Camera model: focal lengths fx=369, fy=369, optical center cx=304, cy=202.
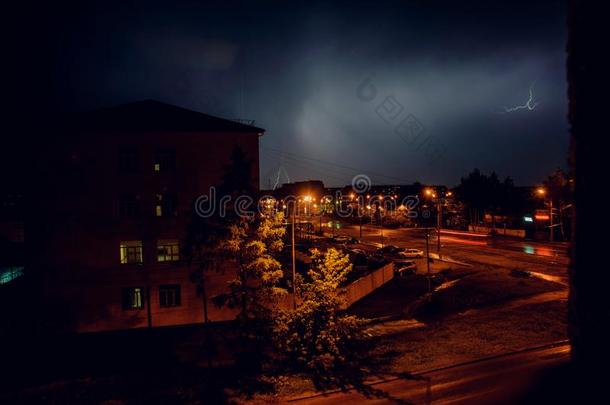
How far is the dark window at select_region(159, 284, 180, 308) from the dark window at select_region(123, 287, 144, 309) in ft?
4.16

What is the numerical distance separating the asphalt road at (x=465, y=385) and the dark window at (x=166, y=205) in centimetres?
1582

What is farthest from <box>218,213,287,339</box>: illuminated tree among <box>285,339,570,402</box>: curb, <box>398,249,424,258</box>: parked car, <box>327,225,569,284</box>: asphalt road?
<box>398,249,424,258</box>: parked car

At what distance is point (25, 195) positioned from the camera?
2331cm

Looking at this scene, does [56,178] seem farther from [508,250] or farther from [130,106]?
[508,250]

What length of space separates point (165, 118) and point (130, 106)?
11.0 feet

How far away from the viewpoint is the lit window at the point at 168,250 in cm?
2455

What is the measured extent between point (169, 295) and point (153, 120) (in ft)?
38.4

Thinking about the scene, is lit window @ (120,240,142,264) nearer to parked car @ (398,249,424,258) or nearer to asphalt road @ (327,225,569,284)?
parked car @ (398,249,424,258)

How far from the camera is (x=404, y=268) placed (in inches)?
1407

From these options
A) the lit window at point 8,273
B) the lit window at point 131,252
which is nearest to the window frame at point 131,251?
the lit window at point 131,252

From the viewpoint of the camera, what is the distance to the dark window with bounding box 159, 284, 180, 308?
24.6 m

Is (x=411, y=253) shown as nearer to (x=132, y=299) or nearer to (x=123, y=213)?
(x=132, y=299)

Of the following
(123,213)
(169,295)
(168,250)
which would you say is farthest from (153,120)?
(169,295)

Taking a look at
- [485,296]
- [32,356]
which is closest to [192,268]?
[32,356]
